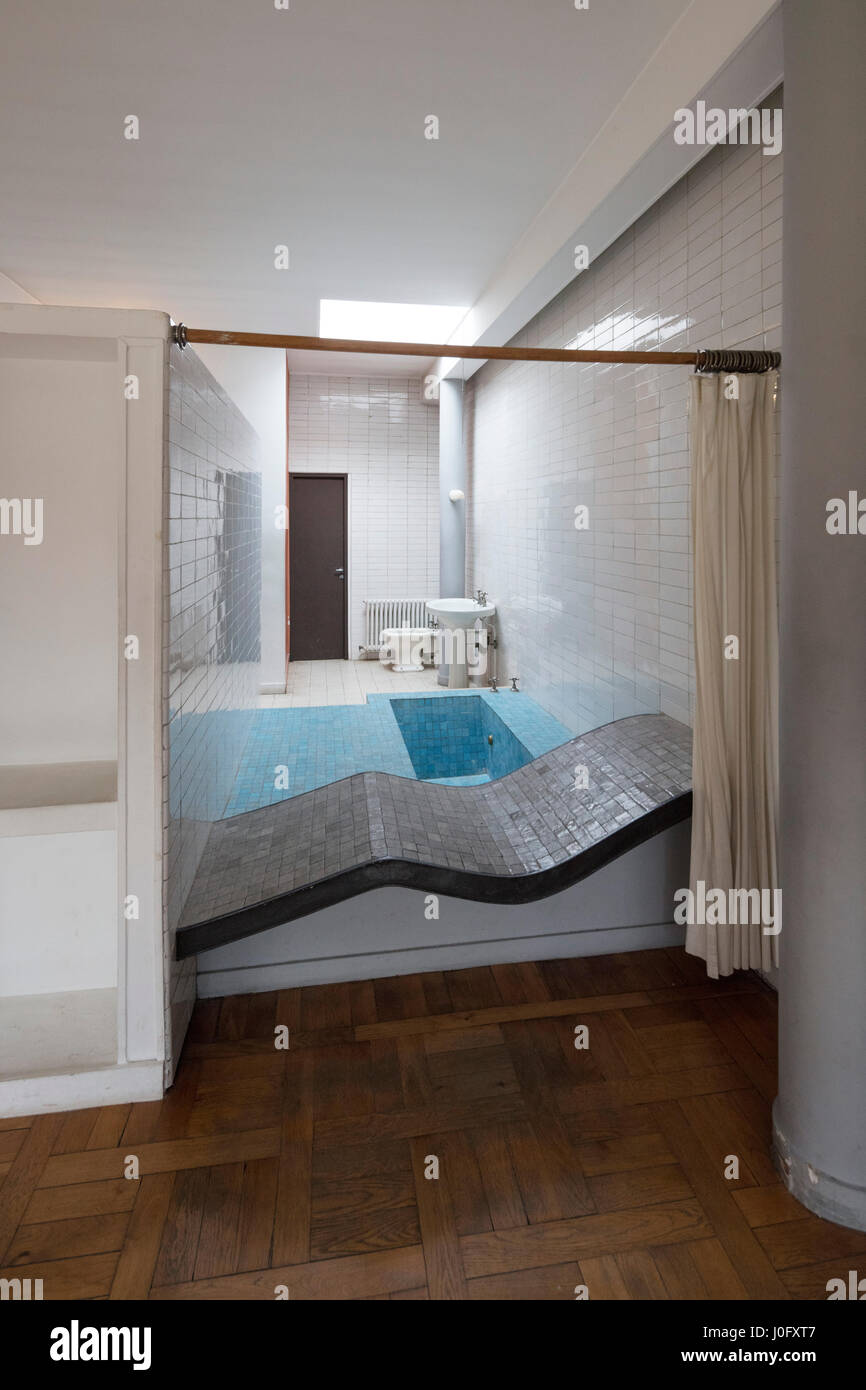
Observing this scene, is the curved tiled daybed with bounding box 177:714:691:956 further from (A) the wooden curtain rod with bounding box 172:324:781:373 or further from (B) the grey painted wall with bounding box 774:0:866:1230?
(A) the wooden curtain rod with bounding box 172:324:781:373

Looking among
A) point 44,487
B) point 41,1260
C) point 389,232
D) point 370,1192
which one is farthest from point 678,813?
point 389,232

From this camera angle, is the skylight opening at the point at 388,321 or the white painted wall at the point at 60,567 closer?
the white painted wall at the point at 60,567

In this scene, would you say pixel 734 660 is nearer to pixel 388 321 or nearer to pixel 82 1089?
pixel 82 1089

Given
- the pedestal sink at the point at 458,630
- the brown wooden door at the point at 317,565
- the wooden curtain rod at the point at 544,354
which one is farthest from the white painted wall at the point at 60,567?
the brown wooden door at the point at 317,565

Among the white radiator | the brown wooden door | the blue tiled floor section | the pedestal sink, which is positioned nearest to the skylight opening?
the brown wooden door

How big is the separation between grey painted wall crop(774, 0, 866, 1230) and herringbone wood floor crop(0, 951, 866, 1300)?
0.25 metres

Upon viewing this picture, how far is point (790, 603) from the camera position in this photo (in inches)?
67.9

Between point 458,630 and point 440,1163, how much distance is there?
4.48 meters

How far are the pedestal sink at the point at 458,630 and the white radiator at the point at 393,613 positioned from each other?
59.4 inches

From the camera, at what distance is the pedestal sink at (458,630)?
539 cm

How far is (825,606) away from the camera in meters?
1.62

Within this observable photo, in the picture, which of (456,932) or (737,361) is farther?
(456,932)

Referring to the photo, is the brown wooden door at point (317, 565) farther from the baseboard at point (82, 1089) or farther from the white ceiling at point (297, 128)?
the baseboard at point (82, 1089)


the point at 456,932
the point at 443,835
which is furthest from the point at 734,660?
the point at 456,932
